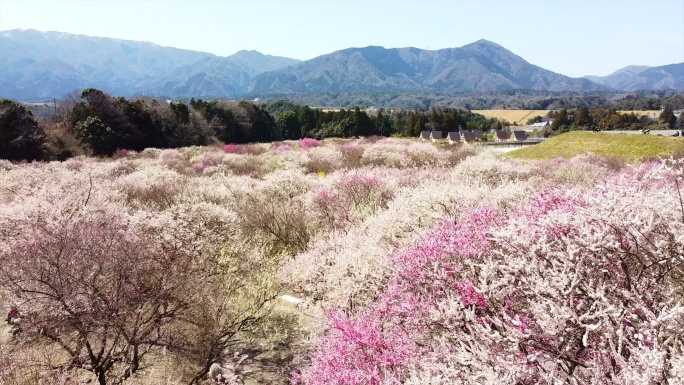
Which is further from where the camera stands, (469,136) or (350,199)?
(469,136)

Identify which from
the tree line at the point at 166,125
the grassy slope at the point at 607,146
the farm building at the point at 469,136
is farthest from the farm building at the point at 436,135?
the grassy slope at the point at 607,146

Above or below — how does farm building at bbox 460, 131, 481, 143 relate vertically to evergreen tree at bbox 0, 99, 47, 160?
below

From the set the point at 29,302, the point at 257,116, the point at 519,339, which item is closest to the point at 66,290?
the point at 29,302

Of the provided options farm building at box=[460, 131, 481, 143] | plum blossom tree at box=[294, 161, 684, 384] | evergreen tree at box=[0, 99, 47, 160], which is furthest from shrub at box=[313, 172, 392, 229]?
farm building at box=[460, 131, 481, 143]

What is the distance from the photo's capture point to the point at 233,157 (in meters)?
37.2

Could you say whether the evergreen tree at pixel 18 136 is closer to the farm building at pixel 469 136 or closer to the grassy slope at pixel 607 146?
the grassy slope at pixel 607 146

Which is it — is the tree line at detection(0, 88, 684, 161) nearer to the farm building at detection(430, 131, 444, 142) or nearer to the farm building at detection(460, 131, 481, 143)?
the farm building at detection(430, 131, 444, 142)

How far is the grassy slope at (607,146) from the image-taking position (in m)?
37.4

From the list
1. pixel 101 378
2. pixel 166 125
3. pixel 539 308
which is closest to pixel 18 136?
pixel 166 125

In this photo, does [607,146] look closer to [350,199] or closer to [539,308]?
[350,199]

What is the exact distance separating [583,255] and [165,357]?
954 centimetres

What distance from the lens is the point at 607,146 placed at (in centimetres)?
4156

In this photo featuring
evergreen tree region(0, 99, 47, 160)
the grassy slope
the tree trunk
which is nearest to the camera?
the tree trunk

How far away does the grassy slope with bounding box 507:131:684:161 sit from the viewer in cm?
3741
